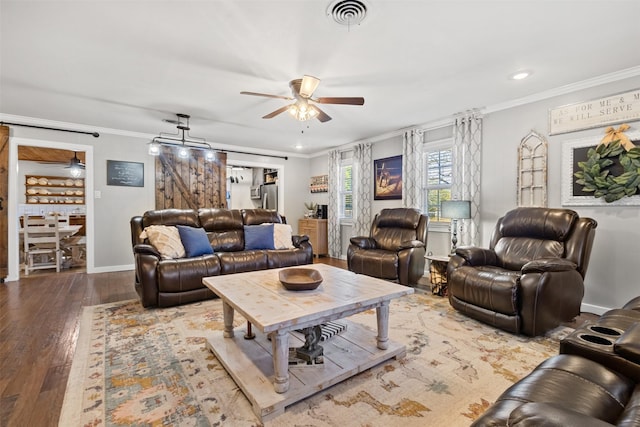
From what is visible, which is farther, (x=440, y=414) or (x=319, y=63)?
(x=319, y=63)

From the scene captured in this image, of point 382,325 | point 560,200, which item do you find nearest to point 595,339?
point 382,325

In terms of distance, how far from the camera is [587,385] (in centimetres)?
100

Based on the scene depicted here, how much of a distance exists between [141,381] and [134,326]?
102 centimetres

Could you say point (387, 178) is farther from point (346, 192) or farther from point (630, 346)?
Result: point (630, 346)

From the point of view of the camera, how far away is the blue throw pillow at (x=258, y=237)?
414cm

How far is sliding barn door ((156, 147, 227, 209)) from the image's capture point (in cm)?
547

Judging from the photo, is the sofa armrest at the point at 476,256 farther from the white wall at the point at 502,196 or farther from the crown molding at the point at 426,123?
the crown molding at the point at 426,123

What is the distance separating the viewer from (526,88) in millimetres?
3225

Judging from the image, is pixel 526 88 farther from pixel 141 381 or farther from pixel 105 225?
pixel 105 225

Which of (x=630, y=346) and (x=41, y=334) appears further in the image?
(x=41, y=334)

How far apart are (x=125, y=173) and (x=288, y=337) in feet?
16.2

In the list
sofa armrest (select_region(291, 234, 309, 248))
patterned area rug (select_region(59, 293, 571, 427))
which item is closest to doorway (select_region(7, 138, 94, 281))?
patterned area rug (select_region(59, 293, 571, 427))

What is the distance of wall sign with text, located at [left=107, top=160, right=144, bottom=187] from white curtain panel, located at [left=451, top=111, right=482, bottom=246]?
17.1ft

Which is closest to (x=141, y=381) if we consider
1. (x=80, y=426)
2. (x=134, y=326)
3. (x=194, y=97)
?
(x=80, y=426)
